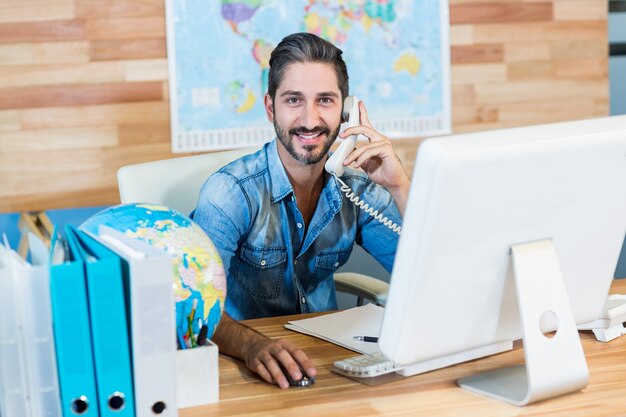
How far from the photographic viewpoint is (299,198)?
8.10 ft

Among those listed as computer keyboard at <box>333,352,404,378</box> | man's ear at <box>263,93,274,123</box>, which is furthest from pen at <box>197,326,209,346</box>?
man's ear at <box>263,93,274,123</box>

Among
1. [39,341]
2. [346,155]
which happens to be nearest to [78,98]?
[346,155]

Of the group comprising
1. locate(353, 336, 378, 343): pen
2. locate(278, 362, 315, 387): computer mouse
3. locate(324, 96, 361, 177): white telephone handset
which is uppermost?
locate(324, 96, 361, 177): white telephone handset

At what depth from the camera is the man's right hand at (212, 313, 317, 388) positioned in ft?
5.31

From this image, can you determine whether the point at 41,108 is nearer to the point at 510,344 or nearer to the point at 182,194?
the point at 182,194

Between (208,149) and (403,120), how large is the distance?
82 cm

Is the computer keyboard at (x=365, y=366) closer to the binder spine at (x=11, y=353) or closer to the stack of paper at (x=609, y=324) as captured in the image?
the stack of paper at (x=609, y=324)

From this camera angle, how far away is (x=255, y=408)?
1.50 meters

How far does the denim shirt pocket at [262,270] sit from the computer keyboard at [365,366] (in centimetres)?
72

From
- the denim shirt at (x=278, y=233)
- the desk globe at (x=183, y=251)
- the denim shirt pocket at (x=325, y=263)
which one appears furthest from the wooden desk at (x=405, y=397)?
the denim shirt pocket at (x=325, y=263)

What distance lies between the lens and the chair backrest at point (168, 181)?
229 centimetres

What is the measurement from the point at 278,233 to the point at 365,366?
31.3 inches

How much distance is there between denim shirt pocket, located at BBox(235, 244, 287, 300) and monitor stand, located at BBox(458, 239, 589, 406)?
0.91 metres

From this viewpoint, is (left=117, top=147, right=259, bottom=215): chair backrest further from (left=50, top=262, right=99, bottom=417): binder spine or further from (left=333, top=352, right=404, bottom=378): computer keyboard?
(left=50, top=262, right=99, bottom=417): binder spine
